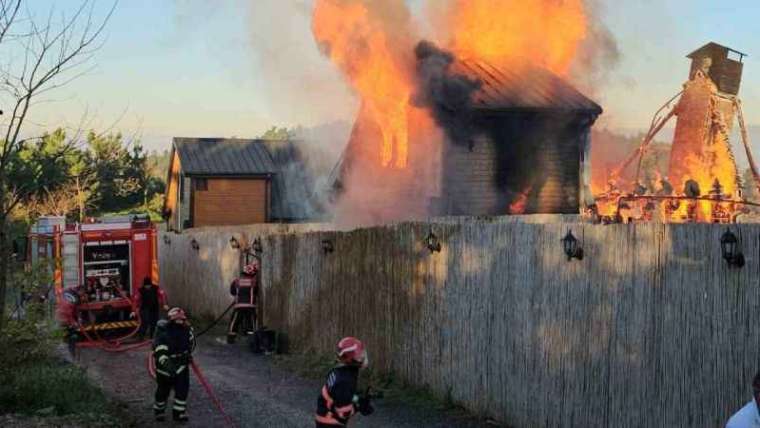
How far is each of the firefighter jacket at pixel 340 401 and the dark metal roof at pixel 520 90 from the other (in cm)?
1800

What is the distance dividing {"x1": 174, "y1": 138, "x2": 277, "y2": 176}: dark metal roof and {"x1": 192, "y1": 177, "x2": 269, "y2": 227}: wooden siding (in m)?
0.50

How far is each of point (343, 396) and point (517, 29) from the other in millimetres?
21371

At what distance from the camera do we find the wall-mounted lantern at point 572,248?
843cm

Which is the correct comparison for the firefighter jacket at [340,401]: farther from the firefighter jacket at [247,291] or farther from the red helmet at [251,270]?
the red helmet at [251,270]

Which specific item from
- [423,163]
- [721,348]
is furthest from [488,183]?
[721,348]

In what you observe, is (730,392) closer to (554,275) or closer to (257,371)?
(554,275)

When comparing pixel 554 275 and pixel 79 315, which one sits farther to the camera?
pixel 79 315

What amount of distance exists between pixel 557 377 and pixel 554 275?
3.66ft

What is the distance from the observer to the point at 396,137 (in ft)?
82.8

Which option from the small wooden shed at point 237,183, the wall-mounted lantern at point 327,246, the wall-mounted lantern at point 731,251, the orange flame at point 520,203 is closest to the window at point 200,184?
the small wooden shed at point 237,183

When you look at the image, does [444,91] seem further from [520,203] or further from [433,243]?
[433,243]

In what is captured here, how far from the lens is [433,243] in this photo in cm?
Answer: 1123

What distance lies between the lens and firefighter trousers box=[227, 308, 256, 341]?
1819 cm

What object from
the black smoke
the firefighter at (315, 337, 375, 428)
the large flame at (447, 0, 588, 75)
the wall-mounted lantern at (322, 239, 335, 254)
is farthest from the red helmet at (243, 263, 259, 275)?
the firefighter at (315, 337, 375, 428)
